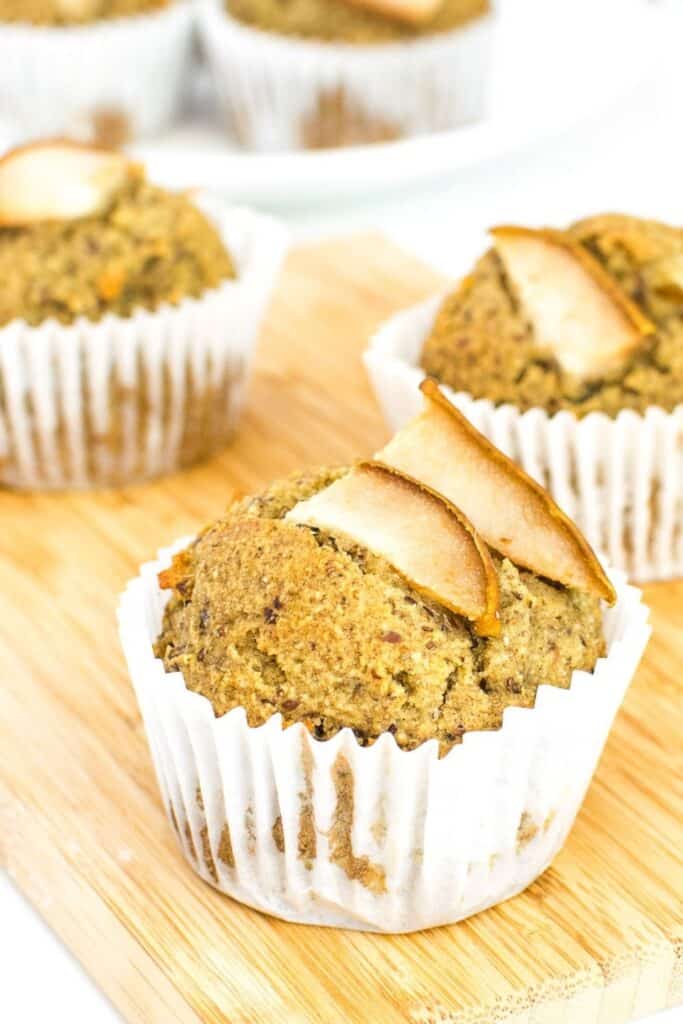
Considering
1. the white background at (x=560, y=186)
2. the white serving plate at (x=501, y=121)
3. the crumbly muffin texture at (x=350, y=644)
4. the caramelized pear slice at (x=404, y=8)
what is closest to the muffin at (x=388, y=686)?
the crumbly muffin texture at (x=350, y=644)

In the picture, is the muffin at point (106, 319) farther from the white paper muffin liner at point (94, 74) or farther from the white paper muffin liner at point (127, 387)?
the white paper muffin liner at point (94, 74)

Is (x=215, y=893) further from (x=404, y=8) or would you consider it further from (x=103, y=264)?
(x=404, y=8)

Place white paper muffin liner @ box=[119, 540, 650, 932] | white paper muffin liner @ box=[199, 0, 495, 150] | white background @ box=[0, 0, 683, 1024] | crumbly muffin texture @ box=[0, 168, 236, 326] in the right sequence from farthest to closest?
white paper muffin liner @ box=[199, 0, 495, 150]
white background @ box=[0, 0, 683, 1024]
crumbly muffin texture @ box=[0, 168, 236, 326]
white paper muffin liner @ box=[119, 540, 650, 932]

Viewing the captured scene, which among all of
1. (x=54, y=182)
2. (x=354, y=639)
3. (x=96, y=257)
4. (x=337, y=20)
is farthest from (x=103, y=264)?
(x=337, y=20)

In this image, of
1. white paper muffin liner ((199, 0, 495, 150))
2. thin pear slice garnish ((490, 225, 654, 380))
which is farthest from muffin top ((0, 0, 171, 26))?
thin pear slice garnish ((490, 225, 654, 380))

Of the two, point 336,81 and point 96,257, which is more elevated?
point 96,257

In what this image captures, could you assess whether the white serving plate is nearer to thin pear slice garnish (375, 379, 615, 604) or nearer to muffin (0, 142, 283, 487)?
muffin (0, 142, 283, 487)

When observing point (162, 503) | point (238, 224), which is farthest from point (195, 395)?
point (238, 224)
